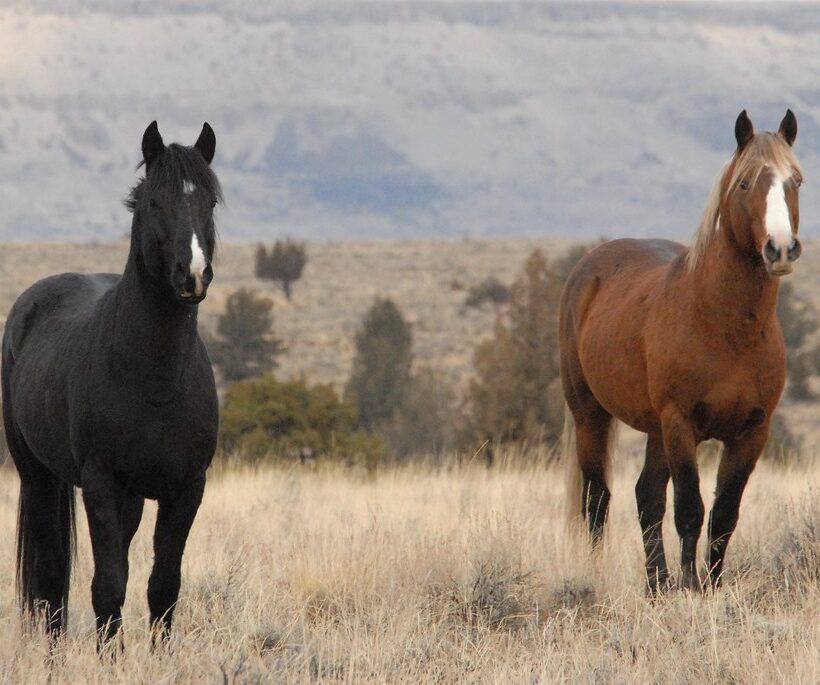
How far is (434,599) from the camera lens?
6.43m

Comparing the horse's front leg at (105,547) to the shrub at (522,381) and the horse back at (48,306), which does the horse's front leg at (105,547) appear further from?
the shrub at (522,381)

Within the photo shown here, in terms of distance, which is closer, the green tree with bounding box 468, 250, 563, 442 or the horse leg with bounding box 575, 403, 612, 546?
the horse leg with bounding box 575, 403, 612, 546

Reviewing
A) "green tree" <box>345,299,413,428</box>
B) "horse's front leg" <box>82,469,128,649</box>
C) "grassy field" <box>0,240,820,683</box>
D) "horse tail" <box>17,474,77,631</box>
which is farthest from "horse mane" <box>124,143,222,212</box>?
"green tree" <box>345,299,413,428</box>

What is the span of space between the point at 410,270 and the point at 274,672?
47244 millimetres

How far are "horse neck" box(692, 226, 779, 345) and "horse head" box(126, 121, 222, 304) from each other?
2.55 metres

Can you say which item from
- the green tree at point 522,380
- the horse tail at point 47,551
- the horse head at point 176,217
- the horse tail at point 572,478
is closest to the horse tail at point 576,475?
the horse tail at point 572,478

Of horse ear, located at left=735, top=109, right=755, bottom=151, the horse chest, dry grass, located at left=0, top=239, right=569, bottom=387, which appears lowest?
dry grass, located at left=0, top=239, right=569, bottom=387

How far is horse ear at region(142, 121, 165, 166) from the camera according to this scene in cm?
519

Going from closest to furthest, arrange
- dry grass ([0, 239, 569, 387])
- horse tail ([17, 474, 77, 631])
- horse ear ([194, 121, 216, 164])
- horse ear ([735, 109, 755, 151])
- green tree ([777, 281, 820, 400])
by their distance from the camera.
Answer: horse ear ([194, 121, 216, 164]), horse tail ([17, 474, 77, 631]), horse ear ([735, 109, 755, 151]), green tree ([777, 281, 820, 400]), dry grass ([0, 239, 569, 387])

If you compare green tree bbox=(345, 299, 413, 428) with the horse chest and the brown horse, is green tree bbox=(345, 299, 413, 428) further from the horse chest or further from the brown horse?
the horse chest

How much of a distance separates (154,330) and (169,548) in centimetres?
88

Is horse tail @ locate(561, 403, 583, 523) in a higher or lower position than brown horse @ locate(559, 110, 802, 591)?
lower

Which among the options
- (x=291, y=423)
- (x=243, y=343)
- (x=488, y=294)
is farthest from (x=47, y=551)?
(x=488, y=294)

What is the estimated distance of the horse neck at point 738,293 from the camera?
6.39 metres
